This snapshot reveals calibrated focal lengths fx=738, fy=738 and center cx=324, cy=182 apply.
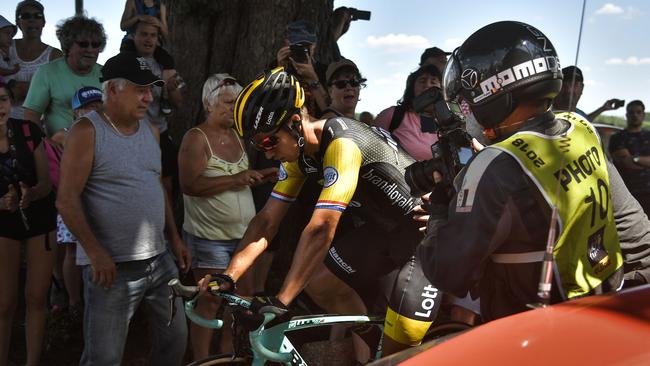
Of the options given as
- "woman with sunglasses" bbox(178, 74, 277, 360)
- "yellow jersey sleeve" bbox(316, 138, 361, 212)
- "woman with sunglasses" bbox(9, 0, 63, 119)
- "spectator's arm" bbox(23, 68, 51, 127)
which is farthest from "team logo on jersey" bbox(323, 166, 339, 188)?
"woman with sunglasses" bbox(9, 0, 63, 119)

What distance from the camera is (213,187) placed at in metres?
4.70

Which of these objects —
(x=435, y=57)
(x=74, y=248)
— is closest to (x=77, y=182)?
(x=74, y=248)

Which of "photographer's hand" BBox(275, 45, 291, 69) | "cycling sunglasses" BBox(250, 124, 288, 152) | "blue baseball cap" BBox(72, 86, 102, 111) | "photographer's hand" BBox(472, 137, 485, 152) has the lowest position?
"blue baseball cap" BBox(72, 86, 102, 111)

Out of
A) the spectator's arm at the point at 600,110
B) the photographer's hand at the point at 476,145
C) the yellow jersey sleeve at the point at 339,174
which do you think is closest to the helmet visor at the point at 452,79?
the photographer's hand at the point at 476,145

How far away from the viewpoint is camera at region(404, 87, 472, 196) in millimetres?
2609

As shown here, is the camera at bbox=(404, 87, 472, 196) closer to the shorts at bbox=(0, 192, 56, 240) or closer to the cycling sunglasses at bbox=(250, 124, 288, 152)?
the cycling sunglasses at bbox=(250, 124, 288, 152)

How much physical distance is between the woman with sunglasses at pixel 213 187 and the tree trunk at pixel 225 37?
4.50ft

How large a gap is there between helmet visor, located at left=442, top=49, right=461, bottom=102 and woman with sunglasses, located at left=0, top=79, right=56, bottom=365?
2.84 meters

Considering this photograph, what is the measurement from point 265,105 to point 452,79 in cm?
100

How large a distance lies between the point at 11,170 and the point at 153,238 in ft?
3.41

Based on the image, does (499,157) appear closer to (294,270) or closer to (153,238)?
(294,270)

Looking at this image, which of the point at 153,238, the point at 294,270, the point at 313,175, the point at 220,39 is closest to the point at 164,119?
the point at 220,39

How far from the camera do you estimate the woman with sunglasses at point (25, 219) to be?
4305 mm

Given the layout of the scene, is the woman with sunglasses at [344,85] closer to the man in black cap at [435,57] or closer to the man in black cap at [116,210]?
the man in black cap at [435,57]
